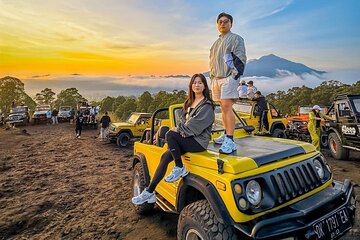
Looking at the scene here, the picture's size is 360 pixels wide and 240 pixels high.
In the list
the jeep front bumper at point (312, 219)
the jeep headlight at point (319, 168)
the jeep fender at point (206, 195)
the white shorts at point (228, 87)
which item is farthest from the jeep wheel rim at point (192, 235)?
the white shorts at point (228, 87)

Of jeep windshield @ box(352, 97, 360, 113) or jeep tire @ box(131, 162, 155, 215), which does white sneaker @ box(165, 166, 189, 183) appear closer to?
jeep tire @ box(131, 162, 155, 215)

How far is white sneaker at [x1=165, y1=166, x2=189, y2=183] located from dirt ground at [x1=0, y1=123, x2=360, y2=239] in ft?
4.50

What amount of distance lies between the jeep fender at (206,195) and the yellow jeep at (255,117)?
763 centimetres

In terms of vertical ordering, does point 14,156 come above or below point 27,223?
below

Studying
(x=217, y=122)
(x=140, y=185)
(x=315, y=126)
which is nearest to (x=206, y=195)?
(x=217, y=122)

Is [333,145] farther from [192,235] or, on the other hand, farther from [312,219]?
[192,235]

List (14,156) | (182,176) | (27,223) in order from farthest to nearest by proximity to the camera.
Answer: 1. (14,156)
2. (27,223)
3. (182,176)

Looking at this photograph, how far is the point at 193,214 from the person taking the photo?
8.21 feet

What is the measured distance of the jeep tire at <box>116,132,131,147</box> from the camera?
44.5ft

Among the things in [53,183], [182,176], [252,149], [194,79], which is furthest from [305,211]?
[53,183]

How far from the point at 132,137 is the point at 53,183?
23.2ft

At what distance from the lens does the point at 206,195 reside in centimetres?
245

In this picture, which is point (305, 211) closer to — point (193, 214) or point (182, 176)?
point (193, 214)

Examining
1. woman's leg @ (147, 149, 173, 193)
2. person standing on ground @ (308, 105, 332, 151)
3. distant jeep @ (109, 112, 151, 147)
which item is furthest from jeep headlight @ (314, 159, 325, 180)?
distant jeep @ (109, 112, 151, 147)
